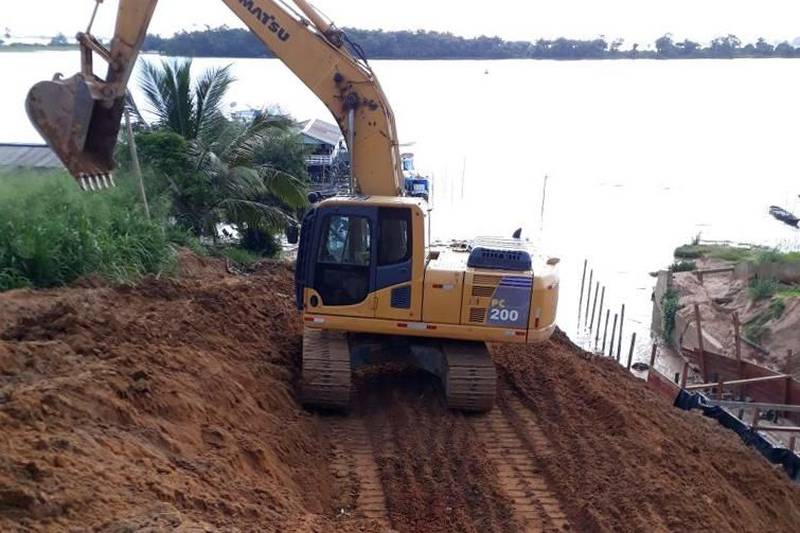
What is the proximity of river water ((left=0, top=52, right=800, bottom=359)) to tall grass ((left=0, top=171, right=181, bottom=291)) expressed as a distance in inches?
219

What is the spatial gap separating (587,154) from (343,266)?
65.8 m

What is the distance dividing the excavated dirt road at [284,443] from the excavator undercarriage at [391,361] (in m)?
0.33

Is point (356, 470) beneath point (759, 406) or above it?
above

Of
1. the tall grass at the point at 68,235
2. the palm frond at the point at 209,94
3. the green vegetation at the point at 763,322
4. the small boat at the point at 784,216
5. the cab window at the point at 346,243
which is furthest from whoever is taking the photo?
the small boat at the point at 784,216

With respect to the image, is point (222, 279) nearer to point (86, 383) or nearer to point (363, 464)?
point (363, 464)

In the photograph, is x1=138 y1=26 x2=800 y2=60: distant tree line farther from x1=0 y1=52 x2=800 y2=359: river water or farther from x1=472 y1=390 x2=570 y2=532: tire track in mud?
x1=472 y1=390 x2=570 y2=532: tire track in mud

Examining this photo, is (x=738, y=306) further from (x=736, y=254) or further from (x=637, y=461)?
(x=637, y=461)

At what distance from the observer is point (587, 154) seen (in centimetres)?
7238

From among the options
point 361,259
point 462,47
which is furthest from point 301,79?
point 462,47

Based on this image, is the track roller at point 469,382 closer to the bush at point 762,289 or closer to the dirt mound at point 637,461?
the dirt mound at point 637,461

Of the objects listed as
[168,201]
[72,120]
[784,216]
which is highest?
[72,120]

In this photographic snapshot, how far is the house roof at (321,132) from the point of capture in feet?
108

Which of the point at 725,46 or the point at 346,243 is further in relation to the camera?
the point at 725,46

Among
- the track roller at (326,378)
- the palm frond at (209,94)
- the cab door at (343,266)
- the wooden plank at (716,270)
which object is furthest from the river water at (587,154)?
the track roller at (326,378)
